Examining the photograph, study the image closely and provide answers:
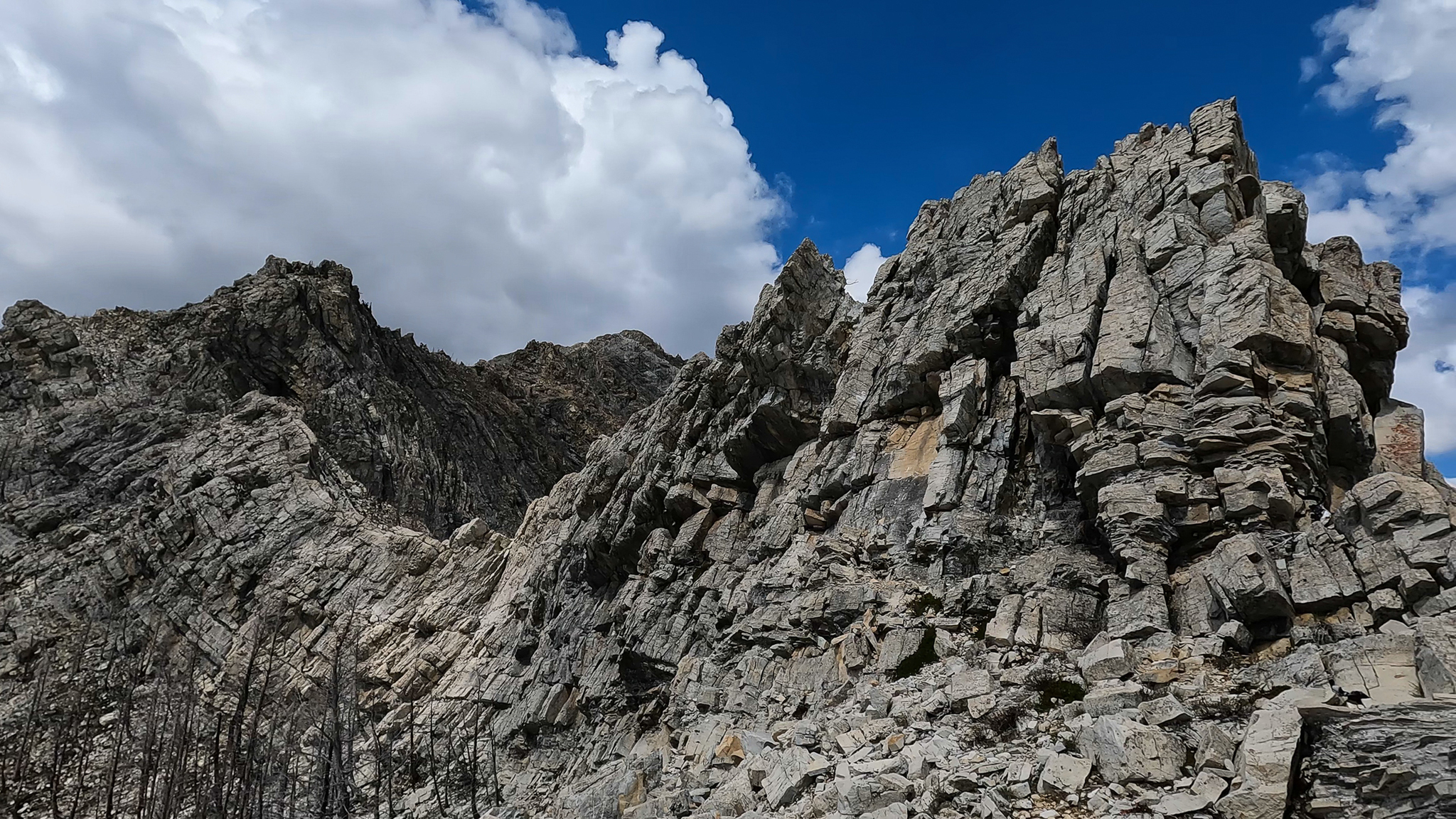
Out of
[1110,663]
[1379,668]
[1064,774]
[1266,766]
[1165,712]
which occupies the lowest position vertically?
[1064,774]

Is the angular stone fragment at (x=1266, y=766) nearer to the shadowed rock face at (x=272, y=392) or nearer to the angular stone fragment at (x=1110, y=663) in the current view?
the angular stone fragment at (x=1110, y=663)

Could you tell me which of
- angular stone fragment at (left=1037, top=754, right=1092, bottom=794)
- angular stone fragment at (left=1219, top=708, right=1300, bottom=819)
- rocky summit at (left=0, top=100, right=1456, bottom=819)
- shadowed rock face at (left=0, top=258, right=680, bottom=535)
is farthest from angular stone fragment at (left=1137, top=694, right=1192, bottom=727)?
shadowed rock face at (left=0, top=258, right=680, bottom=535)

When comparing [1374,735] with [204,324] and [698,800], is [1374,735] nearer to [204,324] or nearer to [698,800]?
[698,800]

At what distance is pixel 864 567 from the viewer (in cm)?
3172

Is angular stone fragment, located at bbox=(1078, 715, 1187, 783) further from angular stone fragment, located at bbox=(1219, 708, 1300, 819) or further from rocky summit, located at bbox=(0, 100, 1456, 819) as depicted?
angular stone fragment, located at bbox=(1219, 708, 1300, 819)

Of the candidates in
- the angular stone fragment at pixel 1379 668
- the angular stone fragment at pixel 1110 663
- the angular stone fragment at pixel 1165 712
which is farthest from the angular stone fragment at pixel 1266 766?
the angular stone fragment at pixel 1110 663

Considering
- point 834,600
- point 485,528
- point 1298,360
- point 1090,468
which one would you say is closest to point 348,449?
point 485,528

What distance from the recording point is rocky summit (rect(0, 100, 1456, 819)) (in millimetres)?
17500

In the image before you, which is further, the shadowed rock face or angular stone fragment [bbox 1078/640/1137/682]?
the shadowed rock face

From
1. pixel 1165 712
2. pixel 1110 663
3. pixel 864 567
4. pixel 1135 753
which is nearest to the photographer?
pixel 1135 753

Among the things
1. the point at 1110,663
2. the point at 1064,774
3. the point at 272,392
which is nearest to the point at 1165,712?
the point at 1064,774

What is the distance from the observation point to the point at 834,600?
30266 mm

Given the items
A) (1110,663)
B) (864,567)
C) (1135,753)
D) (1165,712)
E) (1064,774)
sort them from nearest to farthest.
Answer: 1. (1135,753)
2. (1064,774)
3. (1165,712)
4. (1110,663)
5. (864,567)

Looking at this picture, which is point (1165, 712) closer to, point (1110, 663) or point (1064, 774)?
point (1064, 774)
